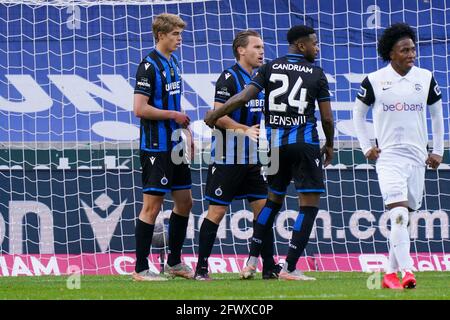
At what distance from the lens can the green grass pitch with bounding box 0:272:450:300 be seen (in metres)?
7.18

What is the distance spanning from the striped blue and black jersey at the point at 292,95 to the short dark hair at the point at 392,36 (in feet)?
3.20

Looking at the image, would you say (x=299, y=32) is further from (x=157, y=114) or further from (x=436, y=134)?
(x=436, y=134)

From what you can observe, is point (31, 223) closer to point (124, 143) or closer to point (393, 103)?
point (124, 143)

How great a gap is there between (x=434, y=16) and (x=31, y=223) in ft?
20.6

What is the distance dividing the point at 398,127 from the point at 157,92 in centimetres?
227

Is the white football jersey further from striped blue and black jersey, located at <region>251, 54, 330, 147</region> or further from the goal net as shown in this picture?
the goal net

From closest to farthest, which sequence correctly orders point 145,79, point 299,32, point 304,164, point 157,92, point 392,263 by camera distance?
1. point 392,263
2. point 304,164
3. point 299,32
4. point 145,79
5. point 157,92

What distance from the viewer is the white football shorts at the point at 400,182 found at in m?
7.73

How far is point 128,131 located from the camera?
13734 mm

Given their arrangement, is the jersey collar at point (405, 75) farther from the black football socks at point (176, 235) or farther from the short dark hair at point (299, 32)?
the black football socks at point (176, 235)

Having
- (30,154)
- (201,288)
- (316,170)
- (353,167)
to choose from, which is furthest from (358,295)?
(30,154)

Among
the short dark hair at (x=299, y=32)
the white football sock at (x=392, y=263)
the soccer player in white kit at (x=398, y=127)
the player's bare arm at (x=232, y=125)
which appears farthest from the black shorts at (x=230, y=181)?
the white football sock at (x=392, y=263)

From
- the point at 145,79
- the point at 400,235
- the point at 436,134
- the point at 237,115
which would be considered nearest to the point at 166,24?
the point at 145,79

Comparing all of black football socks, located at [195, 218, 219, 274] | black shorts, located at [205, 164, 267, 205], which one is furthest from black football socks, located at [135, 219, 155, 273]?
black shorts, located at [205, 164, 267, 205]
